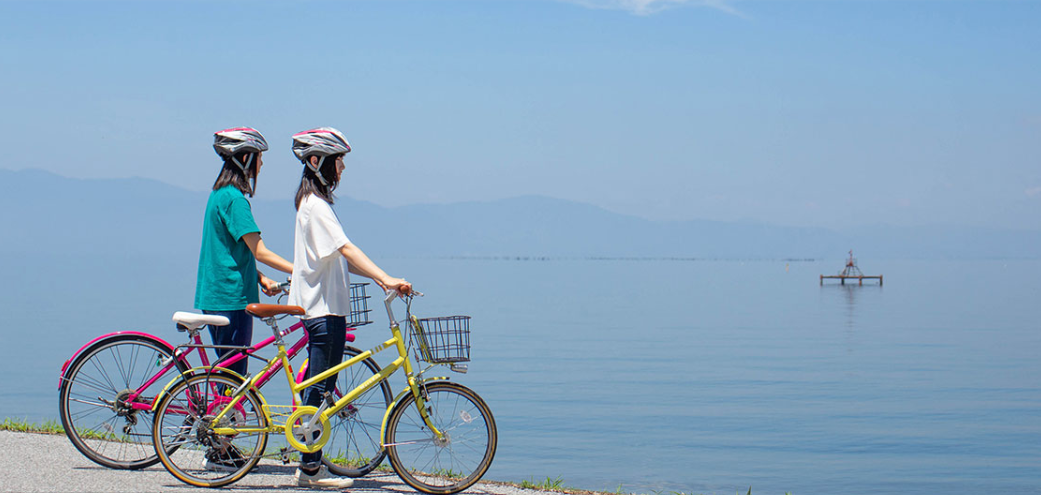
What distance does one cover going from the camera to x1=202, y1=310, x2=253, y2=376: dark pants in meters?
6.70

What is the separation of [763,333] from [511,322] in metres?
13.1

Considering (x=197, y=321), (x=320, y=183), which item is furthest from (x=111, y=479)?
(x=320, y=183)

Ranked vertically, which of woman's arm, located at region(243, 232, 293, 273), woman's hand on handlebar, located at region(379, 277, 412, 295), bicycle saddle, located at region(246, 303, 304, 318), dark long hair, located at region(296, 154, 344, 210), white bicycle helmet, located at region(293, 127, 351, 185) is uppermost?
white bicycle helmet, located at region(293, 127, 351, 185)

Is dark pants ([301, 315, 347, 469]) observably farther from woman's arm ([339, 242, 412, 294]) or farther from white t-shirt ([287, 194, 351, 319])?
woman's arm ([339, 242, 412, 294])

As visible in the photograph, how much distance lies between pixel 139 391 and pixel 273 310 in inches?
57.3

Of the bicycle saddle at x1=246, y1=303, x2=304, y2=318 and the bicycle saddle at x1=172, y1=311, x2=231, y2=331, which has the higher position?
the bicycle saddle at x1=246, y1=303, x2=304, y2=318

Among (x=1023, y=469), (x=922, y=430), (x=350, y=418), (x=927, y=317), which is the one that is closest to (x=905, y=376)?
(x=922, y=430)

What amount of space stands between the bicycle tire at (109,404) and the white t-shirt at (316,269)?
107 centimetres

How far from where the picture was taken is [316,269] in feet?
20.4

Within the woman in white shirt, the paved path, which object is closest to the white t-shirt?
the woman in white shirt

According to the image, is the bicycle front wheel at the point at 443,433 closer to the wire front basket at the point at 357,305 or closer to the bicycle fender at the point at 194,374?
the wire front basket at the point at 357,305

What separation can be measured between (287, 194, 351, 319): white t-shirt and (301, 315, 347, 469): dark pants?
0.22 ft

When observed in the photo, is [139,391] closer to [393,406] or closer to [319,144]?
[393,406]

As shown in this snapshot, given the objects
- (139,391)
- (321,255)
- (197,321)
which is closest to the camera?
(321,255)
